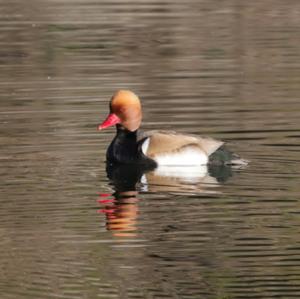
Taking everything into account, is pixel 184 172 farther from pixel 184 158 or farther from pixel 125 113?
pixel 125 113

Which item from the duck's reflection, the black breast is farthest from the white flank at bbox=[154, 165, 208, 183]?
the black breast

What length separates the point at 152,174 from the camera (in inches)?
509

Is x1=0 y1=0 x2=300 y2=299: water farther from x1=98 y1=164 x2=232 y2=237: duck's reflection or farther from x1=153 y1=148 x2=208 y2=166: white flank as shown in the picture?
x1=153 y1=148 x2=208 y2=166: white flank

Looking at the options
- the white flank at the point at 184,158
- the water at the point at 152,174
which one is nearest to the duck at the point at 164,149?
the white flank at the point at 184,158

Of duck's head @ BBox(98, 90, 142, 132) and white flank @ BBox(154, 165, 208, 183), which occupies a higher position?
duck's head @ BBox(98, 90, 142, 132)

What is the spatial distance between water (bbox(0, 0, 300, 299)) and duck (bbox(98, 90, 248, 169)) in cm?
22

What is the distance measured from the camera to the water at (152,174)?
9.42 m

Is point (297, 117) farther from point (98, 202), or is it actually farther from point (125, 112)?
point (98, 202)

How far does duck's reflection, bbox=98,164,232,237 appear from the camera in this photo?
35.8 ft

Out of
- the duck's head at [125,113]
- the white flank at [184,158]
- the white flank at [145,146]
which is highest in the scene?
the duck's head at [125,113]

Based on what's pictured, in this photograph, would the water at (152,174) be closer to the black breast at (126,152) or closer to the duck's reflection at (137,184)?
the duck's reflection at (137,184)

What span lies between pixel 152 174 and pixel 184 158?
0.40 meters

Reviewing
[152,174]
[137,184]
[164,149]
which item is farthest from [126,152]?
[137,184]

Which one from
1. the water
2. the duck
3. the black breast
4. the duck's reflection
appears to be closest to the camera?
the water
